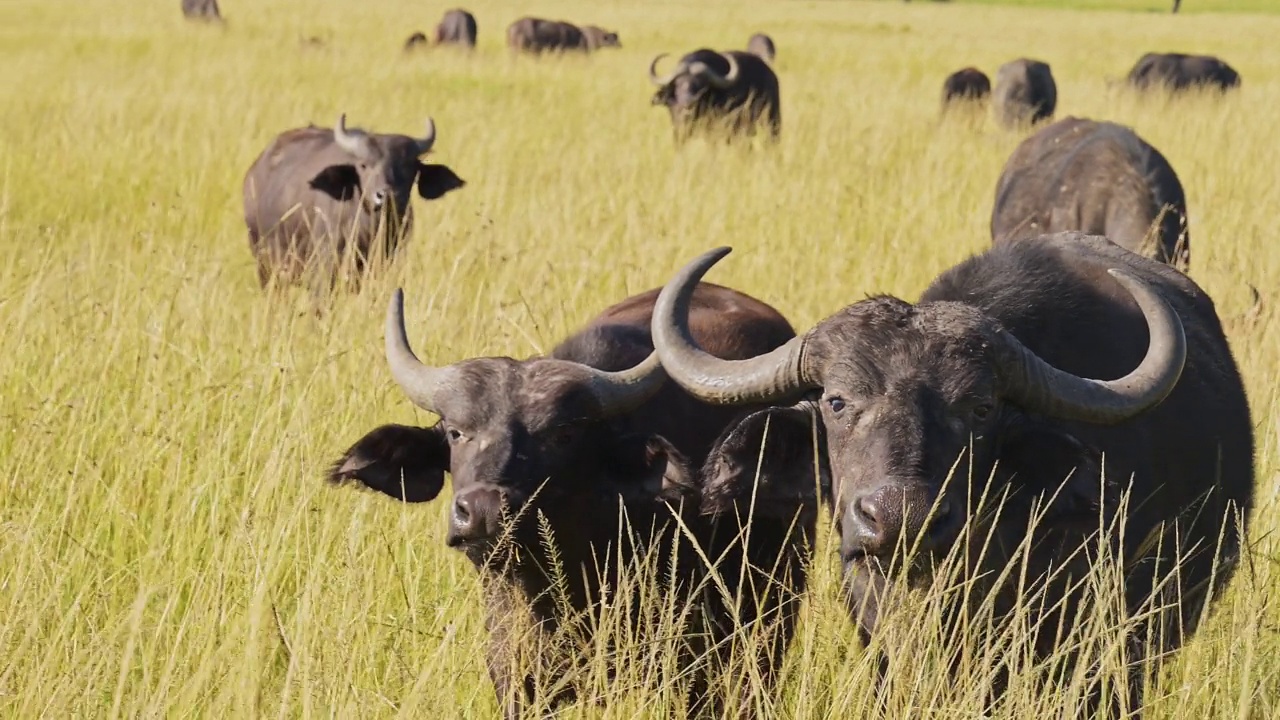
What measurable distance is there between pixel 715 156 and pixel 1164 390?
33.2 feet

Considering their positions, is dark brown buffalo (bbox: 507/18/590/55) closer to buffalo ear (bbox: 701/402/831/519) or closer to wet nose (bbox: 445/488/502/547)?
buffalo ear (bbox: 701/402/831/519)

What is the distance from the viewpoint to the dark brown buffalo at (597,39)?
32.2 m

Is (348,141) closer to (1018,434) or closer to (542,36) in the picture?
(1018,434)

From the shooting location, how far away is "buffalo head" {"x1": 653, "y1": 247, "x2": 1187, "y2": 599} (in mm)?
3330

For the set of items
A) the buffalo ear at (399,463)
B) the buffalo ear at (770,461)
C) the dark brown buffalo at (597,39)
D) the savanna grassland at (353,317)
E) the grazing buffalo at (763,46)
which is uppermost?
the buffalo ear at (770,461)

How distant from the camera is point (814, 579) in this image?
399 centimetres

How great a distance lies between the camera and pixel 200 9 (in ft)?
122

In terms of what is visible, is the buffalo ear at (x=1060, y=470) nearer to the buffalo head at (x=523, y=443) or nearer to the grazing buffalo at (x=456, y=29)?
the buffalo head at (x=523, y=443)

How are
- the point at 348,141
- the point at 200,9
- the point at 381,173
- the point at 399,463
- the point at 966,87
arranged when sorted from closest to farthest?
the point at 399,463 → the point at 381,173 → the point at 348,141 → the point at 966,87 → the point at 200,9

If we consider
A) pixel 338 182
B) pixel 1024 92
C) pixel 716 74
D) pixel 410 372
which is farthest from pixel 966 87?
pixel 410 372

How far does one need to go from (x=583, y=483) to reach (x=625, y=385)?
277 mm

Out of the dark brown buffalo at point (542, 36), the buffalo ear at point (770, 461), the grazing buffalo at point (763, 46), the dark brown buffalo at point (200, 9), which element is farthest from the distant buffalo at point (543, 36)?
the buffalo ear at point (770, 461)

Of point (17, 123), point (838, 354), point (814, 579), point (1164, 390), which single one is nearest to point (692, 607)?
point (814, 579)

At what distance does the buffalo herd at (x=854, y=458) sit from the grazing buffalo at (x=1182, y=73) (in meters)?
19.2
